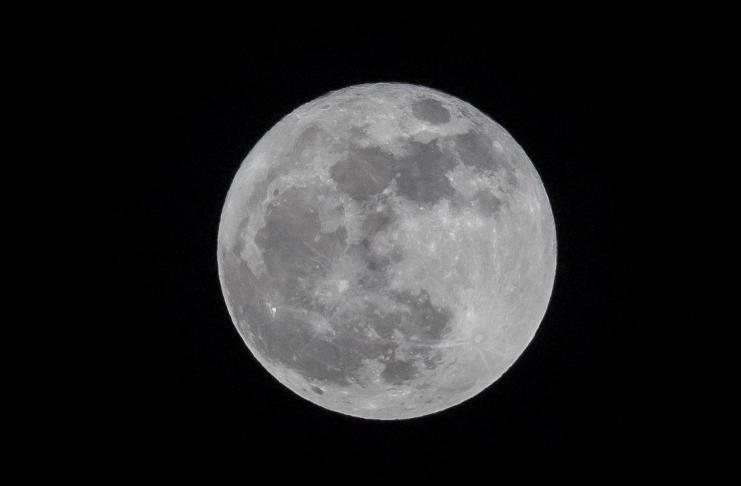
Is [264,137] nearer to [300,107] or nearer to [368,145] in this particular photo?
[300,107]

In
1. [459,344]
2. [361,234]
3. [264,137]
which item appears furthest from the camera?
[264,137]

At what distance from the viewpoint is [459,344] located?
4.93 meters

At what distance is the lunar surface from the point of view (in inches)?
184

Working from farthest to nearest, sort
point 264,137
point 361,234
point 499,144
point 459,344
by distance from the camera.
→ point 264,137, point 499,144, point 459,344, point 361,234

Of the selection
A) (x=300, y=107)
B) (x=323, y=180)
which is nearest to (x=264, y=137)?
(x=300, y=107)

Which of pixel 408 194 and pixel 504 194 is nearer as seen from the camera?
pixel 408 194

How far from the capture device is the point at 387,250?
4602mm

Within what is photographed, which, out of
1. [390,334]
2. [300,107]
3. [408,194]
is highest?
[300,107]

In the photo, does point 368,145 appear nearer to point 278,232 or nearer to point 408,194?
point 408,194

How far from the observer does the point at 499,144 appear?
5367mm

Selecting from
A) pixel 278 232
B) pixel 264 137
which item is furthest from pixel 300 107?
pixel 278 232

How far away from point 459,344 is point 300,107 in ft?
7.73

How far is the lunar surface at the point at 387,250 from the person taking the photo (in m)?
4.66

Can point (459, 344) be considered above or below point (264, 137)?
below
